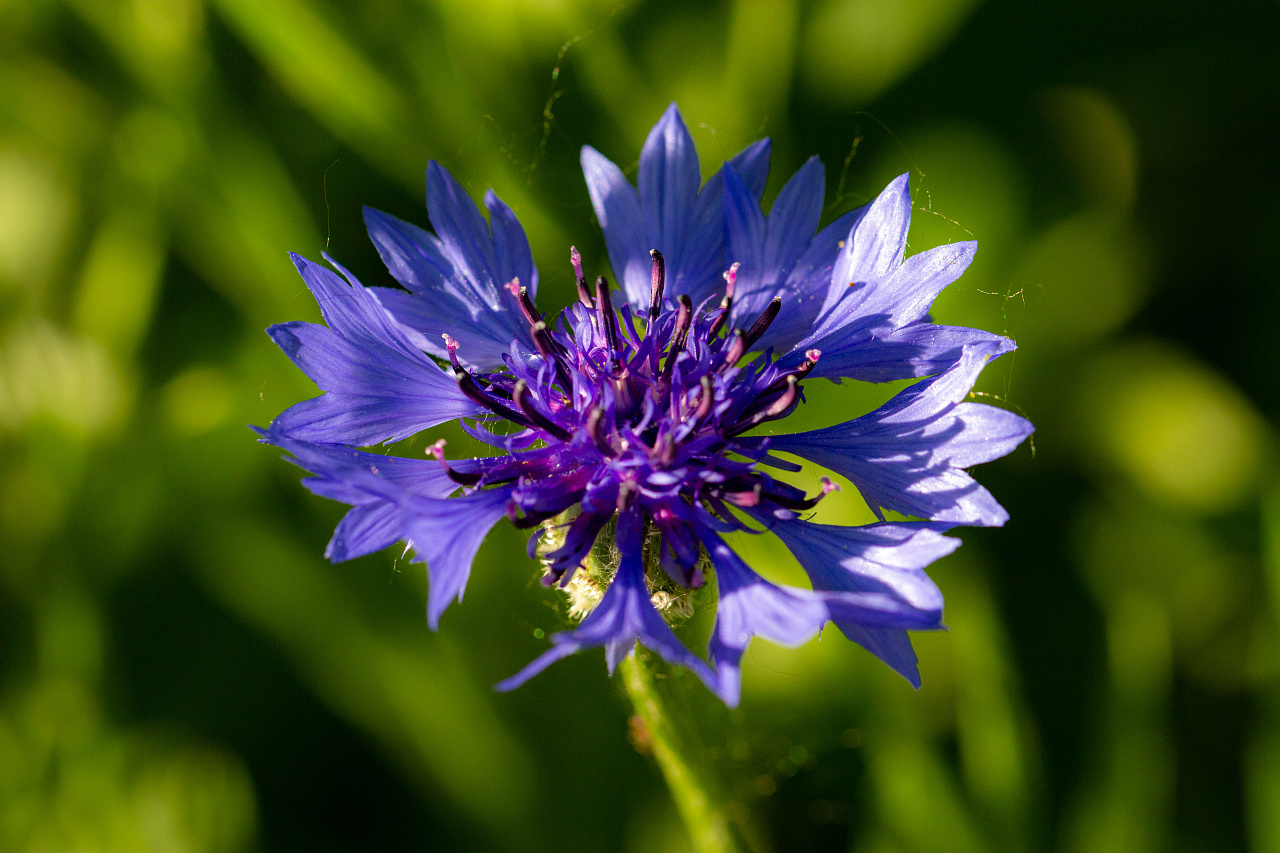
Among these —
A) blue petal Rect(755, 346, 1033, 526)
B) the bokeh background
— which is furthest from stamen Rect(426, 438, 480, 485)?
the bokeh background

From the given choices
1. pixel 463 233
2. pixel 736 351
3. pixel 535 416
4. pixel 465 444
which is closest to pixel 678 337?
pixel 736 351

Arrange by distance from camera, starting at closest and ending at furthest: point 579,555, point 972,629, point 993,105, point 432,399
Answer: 1. point 579,555
2. point 432,399
3. point 972,629
4. point 993,105

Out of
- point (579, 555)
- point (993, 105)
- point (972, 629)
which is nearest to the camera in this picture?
Answer: point (579, 555)

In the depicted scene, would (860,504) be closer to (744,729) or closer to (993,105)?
(744,729)

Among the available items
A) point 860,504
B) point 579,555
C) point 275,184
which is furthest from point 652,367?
point 275,184

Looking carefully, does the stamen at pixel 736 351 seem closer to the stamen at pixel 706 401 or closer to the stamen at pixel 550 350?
the stamen at pixel 706 401

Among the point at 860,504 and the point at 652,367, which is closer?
the point at 652,367

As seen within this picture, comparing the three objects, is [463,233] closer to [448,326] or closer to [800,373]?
[448,326]
